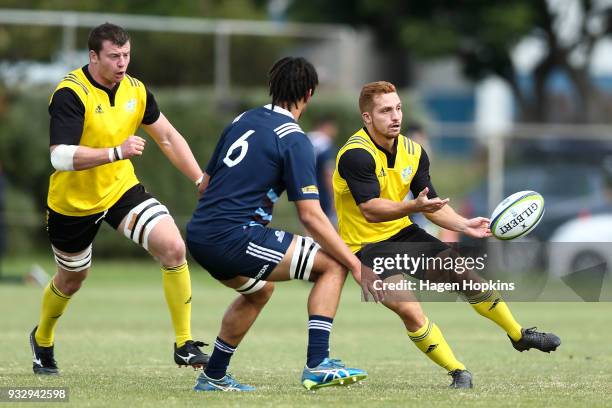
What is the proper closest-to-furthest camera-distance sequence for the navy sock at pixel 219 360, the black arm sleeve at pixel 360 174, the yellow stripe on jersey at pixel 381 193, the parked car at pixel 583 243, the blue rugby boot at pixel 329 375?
the blue rugby boot at pixel 329 375
the navy sock at pixel 219 360
the black arm sleeve at pixel 360 174
the yellow stripe on jersey at pixel 381 193
the parked car at pixel 583 243

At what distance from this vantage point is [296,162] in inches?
292

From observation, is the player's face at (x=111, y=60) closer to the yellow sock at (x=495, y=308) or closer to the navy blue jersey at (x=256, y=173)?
the navy blue jersey at (x=256, y=173)

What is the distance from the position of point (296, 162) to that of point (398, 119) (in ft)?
3.55

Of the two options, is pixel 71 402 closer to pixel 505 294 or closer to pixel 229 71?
pixel 505 294

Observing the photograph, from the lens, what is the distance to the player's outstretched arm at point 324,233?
7348 mm

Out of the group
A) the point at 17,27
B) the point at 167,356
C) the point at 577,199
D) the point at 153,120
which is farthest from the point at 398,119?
the point at 17,27

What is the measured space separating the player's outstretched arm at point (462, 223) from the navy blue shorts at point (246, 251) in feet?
4.35

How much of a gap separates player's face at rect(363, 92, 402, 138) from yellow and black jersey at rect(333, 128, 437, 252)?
15 cm

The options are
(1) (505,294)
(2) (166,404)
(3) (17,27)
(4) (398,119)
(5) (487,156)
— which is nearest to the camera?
(2) (166,404)

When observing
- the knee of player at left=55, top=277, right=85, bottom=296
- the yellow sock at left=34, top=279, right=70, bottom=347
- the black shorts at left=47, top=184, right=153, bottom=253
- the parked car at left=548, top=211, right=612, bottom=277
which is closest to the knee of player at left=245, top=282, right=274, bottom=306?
the black shorts at left=47, top=184, right=153, bottom=253

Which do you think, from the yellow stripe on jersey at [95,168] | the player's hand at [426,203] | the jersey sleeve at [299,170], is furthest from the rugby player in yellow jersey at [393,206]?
the yellow stripe on jersey at [95,168]

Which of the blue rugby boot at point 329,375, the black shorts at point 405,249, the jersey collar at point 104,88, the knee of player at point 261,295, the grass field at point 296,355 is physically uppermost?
the jersey collar at point 104,88

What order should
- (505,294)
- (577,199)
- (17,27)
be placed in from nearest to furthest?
(505,294) < (577,199) < (17,27)

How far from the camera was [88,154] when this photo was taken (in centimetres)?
819
